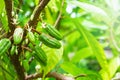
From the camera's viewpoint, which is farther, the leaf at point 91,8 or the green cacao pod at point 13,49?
the leaf at point 91,8

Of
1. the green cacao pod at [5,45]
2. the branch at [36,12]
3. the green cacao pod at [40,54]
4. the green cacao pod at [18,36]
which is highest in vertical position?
the branch at [36,12]

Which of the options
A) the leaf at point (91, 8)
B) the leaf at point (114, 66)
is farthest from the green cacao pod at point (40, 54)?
the leaf at point (114, 66)

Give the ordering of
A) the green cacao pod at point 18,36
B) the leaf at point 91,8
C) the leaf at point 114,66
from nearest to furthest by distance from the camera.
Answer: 1. the green cacao pod at point 18,36
2. the leaf at point 91,8
3. the leaf at point 114,66

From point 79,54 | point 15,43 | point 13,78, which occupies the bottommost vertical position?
point 79,54

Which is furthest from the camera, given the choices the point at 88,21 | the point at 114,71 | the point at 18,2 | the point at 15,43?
the point at 88,21

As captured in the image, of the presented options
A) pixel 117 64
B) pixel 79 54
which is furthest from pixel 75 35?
pixel 117 64

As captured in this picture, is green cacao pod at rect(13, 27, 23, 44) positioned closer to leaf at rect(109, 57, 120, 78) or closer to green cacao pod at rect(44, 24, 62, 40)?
green cacao pod at rect(44, 24, 62, 40)

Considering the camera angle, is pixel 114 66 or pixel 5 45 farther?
pixel 114 66

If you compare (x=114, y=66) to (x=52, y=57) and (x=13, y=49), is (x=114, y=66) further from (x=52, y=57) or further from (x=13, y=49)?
(x=13, y=49)

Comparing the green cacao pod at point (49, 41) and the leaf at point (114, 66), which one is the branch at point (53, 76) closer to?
the green cacao pod at point (49, 41)

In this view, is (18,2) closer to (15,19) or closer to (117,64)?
(15,19)

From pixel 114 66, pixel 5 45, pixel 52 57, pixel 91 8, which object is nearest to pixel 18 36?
pixel 5 45
